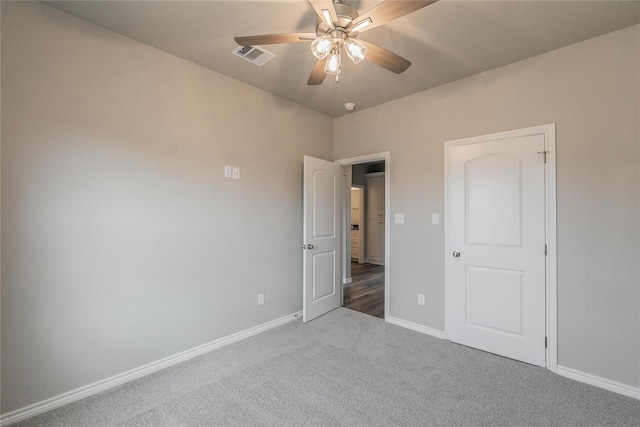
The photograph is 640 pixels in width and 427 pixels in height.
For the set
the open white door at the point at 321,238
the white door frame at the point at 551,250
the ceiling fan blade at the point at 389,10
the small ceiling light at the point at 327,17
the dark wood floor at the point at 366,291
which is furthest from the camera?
the dark wood floor at the point at 366,291

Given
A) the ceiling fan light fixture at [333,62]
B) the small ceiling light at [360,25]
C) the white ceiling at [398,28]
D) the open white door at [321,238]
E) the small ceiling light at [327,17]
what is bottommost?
the open white door at [321,238]

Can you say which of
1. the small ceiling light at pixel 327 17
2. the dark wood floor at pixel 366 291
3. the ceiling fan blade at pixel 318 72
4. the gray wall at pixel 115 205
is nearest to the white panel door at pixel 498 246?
the dark wood floor at pixel 366 291

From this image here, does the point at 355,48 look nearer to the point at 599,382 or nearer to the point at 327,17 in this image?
the point at 327,17

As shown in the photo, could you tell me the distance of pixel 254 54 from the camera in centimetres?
239

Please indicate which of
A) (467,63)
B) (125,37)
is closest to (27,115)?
(125,37)

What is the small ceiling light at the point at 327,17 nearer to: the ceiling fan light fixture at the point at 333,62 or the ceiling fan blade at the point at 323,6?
the ceiling fan blade at the point at 323,6

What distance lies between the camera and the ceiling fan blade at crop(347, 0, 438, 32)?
130 cm

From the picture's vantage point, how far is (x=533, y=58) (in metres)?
2.38

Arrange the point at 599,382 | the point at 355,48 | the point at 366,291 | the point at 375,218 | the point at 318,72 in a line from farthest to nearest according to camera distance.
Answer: the point at 375,218 < the point at 366,291 < the point at 599,382 < the point at 318,72 < the point at 355,48

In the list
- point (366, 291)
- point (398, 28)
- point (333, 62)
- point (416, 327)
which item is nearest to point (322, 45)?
point (333, 62)

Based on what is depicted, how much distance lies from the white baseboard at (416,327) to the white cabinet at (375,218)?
11.9ft

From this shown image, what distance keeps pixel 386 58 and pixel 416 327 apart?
2.67 m

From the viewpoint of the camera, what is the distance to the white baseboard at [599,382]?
1.97m

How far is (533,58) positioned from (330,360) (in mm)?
3114
